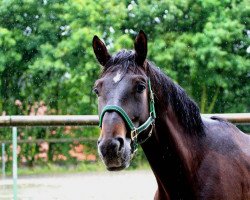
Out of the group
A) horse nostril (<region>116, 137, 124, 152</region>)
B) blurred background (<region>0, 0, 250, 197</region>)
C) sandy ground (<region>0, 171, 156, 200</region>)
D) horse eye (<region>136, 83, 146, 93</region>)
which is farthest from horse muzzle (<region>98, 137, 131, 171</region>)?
blurred background (<region>0, 0, 250, 197</region>)

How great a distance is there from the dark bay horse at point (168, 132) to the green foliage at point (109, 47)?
901 cm

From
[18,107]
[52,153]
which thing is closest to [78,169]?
[52,153]

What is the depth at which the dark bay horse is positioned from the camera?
288 cm

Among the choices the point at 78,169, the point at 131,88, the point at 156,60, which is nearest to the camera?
the point at 131,88

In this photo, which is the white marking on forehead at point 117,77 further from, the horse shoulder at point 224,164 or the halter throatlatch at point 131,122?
the horse shoulder at point 224,164

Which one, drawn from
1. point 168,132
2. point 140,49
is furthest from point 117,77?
point 168,132

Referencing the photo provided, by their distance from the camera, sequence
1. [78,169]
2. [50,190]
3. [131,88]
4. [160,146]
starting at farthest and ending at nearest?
[78,169], [50,190], [160,146], [131,88]

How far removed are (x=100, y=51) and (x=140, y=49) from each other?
248mm

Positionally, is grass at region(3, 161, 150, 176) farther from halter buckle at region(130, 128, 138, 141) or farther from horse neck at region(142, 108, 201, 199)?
halter buckle at region(130, 128, 138, 141)

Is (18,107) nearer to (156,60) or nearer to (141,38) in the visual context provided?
(156,60)

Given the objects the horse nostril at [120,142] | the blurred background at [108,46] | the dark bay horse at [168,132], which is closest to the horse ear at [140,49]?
the dark bay horse at [168,132]

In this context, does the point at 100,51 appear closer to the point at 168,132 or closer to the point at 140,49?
the point at 140,49

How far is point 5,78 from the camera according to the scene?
44.5ft

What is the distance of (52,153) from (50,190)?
3.45 meters
